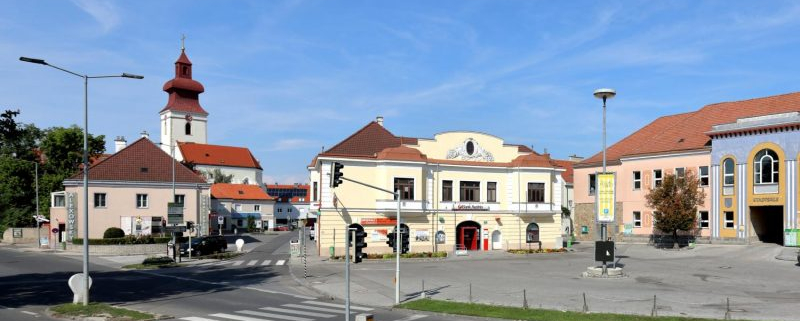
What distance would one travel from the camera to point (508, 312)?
22469 millimetres

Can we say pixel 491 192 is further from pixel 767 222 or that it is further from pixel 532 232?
pixel 767 222

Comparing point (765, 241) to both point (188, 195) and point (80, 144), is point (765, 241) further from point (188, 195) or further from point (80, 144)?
point (80, 144)

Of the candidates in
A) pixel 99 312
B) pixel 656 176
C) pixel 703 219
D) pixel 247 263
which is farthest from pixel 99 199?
pixel 703 219

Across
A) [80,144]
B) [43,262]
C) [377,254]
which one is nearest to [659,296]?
[377,254]

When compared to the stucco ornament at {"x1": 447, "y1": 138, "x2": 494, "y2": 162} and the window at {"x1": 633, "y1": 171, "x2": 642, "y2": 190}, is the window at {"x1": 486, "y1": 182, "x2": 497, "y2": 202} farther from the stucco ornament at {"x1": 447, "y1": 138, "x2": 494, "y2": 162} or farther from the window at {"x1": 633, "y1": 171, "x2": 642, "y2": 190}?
the window at {"x1": 633, "y1": 171, "x2": 642, "y2": 190}

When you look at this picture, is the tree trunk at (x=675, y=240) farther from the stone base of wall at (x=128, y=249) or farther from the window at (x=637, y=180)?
the stone base of wall at (x=128, y=249)

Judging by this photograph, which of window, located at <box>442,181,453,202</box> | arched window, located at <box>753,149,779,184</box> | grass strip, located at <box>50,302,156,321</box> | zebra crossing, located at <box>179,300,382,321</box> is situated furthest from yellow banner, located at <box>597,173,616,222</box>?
arched window, located at <box>753,149,779,184</box>

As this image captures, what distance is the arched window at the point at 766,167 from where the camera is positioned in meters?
48.3

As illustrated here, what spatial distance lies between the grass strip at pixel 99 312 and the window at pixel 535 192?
37.6 metres

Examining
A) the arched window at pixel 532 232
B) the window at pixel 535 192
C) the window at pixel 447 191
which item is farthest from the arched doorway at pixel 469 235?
the window at pixel 535 192

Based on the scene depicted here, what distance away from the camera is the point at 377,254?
157 feet

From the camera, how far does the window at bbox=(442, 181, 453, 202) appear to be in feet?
173

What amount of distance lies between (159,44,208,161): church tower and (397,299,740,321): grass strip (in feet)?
359

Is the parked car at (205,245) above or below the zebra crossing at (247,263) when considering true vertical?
above
